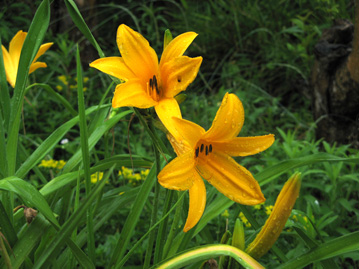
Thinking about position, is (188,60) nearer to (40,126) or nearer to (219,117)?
(219,117)

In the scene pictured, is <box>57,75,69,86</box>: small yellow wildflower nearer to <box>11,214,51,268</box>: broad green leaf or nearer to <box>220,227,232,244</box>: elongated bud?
<box>11,214,51,268</box>: broad green leaf

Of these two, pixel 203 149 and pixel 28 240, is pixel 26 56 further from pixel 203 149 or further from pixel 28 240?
pixel 203 149

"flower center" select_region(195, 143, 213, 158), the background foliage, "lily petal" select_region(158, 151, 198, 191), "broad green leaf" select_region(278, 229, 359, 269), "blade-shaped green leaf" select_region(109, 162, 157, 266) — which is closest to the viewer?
"lily petal" select_region(158, 151, 198, 191)

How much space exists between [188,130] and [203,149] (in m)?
0.10

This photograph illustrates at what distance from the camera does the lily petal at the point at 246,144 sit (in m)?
1.02

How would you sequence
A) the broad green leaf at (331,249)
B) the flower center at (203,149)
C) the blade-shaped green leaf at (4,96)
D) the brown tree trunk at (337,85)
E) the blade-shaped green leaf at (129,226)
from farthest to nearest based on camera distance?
1. the brown tree trunk at (337,85)
2. the blade-shaped green leaf at (4,96)
3. the blade-shaped green leaf at (129,226)
4. the broad green leaf at (331,249)
5. the flower center at (203,149)

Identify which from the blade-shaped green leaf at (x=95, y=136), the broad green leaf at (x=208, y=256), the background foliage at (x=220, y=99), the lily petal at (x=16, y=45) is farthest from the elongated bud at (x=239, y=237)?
the lily petal at (x=16, y=45)

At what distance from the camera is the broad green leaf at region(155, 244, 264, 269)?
98cm

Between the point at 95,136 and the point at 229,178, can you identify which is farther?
the point at 95,136

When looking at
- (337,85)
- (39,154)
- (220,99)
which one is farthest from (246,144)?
(220,99)

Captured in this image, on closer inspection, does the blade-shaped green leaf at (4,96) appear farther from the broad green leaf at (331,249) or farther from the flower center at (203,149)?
the broad green leaf at (331,249)

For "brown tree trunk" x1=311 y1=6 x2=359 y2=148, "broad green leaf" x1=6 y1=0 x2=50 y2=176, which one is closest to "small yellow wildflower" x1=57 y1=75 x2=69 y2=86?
"brown tree trunk" x1=311 y1=6 x2=359 y2=148

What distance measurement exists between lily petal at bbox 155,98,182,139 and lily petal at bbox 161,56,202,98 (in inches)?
0.9

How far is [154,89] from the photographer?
104cm
